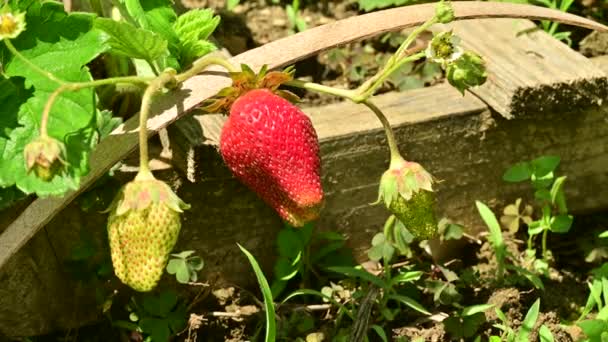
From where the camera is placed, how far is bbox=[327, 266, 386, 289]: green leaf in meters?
2.13

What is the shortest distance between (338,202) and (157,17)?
54cm

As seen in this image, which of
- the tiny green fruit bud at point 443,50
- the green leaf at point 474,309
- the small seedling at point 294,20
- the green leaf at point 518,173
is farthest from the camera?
the small seedling at point 294,20

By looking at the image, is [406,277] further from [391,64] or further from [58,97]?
[58,97]

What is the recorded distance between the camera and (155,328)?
2.14m

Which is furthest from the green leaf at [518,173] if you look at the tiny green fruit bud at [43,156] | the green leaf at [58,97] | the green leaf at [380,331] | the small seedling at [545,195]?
the tiny green fruit bud at [43,156]

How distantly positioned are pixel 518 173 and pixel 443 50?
0.52 m

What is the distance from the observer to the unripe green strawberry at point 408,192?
71.7 inches

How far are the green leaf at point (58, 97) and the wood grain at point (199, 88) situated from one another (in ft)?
0.44

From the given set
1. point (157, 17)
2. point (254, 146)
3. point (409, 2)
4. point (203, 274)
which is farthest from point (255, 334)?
point (409, 2)

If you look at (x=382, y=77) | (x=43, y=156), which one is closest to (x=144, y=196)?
(x=43, y=156)

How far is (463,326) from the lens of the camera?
7.06 feet

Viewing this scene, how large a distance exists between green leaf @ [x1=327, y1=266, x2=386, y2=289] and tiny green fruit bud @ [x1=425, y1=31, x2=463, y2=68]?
0.51 meters

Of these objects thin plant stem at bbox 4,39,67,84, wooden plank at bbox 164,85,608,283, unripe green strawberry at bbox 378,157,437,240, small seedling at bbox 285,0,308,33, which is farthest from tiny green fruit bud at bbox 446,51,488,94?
small seedling at bbox 285,0,308,33

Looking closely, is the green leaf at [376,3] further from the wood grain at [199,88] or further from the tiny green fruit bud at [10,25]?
the tiny green fruit bud at [10,25]
